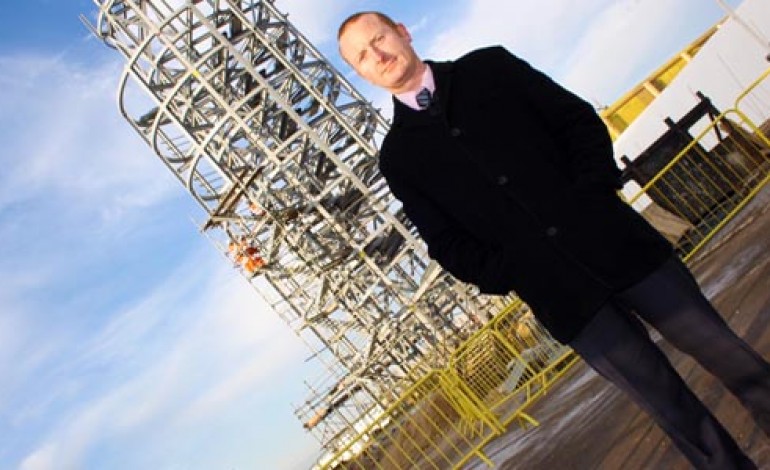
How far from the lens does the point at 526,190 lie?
2752 millimetres

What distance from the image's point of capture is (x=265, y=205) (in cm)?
1845

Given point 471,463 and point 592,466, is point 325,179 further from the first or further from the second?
point 592,466

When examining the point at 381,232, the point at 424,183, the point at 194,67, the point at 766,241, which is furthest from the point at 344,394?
the point at 424,183

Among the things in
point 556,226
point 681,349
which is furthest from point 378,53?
point 681,349

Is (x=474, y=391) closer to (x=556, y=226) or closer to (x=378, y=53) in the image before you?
(x=556, y=226)

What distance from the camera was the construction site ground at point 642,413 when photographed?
154 inches

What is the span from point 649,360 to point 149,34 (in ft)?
59.0

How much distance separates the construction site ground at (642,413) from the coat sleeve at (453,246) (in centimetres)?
134

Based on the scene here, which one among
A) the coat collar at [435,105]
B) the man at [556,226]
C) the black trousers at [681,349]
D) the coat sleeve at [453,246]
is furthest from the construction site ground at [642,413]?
the coat collar at [435,105]

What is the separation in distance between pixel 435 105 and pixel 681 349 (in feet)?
4.27

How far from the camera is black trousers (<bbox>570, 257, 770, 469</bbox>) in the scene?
278 centimetres

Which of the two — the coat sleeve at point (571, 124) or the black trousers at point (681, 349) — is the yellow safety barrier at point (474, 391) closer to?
the black trousers at point (681, 349)

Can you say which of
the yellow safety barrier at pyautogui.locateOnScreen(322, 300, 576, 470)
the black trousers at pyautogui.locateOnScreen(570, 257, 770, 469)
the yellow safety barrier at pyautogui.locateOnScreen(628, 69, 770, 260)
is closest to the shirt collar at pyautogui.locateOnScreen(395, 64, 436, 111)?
the black trousers at pyautogui.locateOnScreen(570, 257, 770, 469)

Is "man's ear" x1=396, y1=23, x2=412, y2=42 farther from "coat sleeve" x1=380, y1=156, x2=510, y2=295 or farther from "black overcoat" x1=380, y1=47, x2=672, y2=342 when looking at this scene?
"coat sleeve" x1=380, y1=156, x2=510, y2=295
